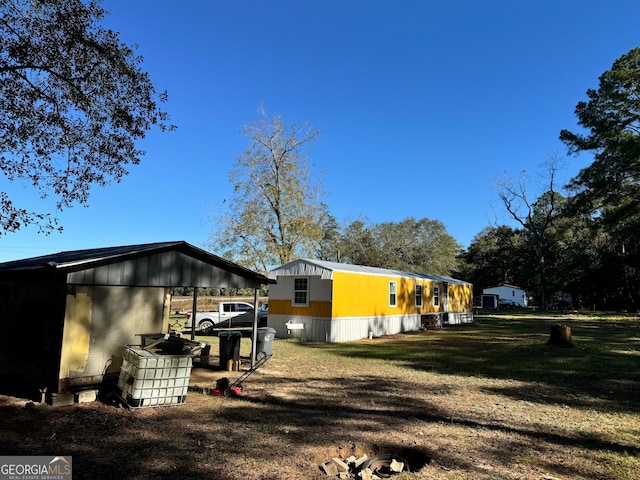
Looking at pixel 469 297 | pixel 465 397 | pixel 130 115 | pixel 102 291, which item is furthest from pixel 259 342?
pixel 469 297

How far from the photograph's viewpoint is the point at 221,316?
22.8 metres

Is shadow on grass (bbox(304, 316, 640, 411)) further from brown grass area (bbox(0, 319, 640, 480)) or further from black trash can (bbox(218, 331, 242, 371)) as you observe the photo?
black trash can (bbox(218, 331, 242, 371))

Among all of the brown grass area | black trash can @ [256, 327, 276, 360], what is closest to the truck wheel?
black trash can @ [256, 327, 276, 360]

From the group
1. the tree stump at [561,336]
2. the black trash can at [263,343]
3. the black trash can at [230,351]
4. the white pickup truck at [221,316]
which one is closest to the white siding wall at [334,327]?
the white pickup truck at [221,316]

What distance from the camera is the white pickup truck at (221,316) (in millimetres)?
22275

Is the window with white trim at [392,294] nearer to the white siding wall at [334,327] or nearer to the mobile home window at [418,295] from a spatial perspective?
the white siding wall at [334,327]

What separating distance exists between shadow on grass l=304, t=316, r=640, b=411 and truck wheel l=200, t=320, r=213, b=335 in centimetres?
784

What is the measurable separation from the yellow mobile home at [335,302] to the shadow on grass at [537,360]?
2.94 ft

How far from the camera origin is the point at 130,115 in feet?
35.4

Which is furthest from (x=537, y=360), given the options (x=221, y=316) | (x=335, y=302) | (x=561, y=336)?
(x=221, y=316)

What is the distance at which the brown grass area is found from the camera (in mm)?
4660

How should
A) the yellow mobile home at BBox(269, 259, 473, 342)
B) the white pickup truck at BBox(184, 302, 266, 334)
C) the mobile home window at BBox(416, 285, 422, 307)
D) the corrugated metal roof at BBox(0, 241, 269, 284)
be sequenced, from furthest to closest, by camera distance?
the mobile home window at BBox(416, 285, 422, 307) → the white pickup truck at BBox(184, 302, 266, 334) → the yellow mobile home at BBox(269, 259, 473, 342) → the corrugated metal roof at BBox(0, 241, 269, 284)

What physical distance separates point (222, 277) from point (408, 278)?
14441 mm

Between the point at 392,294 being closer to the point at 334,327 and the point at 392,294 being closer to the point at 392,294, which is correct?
the point at 392,294
